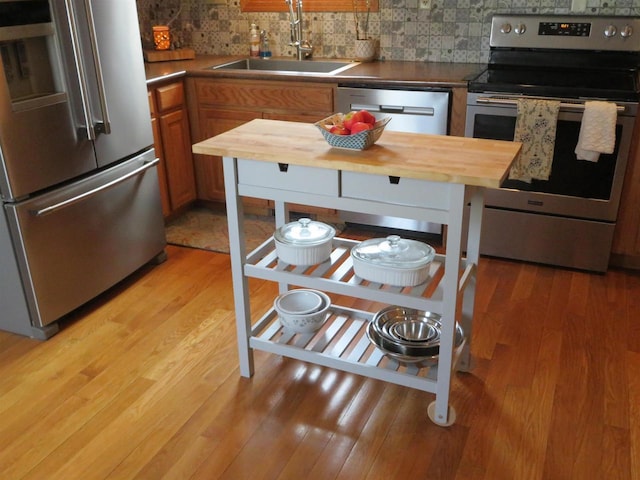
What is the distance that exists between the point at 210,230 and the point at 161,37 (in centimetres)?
128

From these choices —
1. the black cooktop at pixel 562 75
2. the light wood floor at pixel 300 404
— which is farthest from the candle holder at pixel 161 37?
the black cooktop at pixel 562 75

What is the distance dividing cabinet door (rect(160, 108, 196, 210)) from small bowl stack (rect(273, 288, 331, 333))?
1.44 m

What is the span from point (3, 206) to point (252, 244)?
1.38 m

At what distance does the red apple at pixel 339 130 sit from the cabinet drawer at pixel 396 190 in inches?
5.0

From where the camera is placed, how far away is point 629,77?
3016mm

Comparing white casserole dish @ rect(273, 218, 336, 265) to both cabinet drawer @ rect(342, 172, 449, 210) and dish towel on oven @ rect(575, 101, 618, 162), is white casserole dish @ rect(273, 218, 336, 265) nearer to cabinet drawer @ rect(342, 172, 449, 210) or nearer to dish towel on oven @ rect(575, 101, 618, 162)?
cabinet drawer @ rect(342, 172, 449, 210)

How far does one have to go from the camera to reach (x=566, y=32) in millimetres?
3191

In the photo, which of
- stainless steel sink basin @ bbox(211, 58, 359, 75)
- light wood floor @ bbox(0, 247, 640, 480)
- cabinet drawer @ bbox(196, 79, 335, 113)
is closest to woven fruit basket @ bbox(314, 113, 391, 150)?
light wood floor @ bbox(0, 247, 640, 480)

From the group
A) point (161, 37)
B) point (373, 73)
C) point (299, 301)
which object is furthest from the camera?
point (161, 37)

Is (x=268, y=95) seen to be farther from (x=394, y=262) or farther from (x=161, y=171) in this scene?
(x=394, y=262)

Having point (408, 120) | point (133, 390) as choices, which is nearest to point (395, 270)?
point (133, 390)

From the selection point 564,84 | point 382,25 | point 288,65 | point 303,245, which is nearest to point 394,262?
point 303,245

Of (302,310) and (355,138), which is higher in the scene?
(355,138)

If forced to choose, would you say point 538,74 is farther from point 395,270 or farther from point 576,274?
point 395,270
